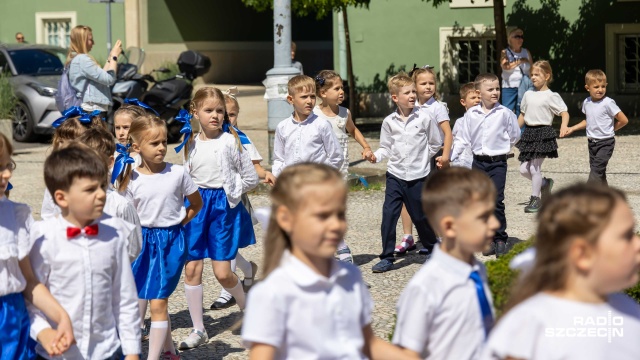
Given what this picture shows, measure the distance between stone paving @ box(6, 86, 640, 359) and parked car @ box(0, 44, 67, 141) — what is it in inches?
32.6

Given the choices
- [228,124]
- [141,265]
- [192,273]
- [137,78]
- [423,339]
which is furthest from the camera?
[137,78]

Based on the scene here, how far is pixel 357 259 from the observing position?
9.05 m

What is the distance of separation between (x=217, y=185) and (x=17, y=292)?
110 inches

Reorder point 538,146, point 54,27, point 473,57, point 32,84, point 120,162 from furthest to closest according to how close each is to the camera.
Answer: point 54,27
point 473,57
point 32,84
point 538,146
point 120,162

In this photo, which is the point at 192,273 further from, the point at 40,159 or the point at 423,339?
the point at 40,159

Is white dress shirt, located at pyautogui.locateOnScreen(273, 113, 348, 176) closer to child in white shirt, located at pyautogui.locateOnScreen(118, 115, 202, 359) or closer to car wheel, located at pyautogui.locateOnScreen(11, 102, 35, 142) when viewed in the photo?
child in white shirt, located at pyautogui.locateOnScreen(118, 115, 202, 359)

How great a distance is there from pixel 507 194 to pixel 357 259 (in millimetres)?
3457

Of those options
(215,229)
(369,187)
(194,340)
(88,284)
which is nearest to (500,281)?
(88,284)

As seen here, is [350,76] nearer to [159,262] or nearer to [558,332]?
[159,262]

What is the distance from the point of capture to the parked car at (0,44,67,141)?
18.3m

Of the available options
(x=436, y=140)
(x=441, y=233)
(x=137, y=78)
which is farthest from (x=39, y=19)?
(x=441, y=233)

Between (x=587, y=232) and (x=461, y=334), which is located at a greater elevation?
(x=587, y=232)

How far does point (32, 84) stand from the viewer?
18.5 m

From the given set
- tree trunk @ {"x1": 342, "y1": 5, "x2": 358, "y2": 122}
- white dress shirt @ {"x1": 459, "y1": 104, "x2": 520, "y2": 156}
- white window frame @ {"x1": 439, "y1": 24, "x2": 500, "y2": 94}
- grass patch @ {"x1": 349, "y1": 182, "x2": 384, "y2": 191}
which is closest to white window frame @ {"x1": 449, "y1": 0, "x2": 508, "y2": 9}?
Result: white window frame @ {"x1": 439, "y1": 24, "x2": 500, "y2": 94}
